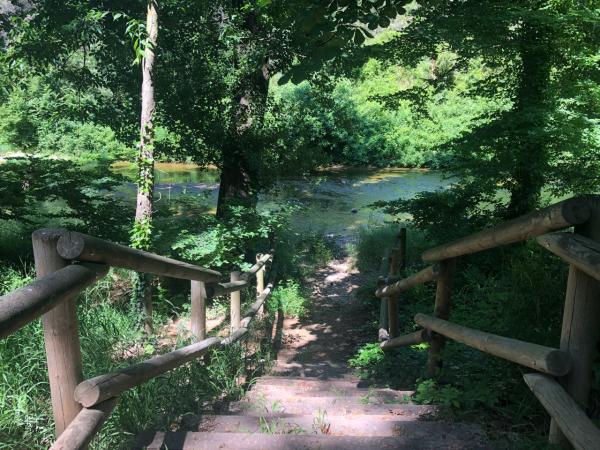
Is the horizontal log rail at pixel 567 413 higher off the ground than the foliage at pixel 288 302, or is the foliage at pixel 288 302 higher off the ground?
the horizontal log rail at pixel 567 413

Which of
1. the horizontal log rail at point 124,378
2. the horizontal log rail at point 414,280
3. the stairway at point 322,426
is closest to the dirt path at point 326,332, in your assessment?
the horizontal log rail at point 414,280

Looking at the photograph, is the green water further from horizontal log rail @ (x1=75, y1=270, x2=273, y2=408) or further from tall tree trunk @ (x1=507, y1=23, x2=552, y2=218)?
horizontal log rail @ (x1=75, y1=270, x2=273, y2=408)

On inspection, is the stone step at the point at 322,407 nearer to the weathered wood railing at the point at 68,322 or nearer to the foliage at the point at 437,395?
the foliage at the point at 437,395

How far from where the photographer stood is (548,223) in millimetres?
1798

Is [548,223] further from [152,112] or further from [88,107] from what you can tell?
[88,107]

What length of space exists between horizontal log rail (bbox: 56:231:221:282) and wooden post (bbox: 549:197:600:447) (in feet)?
5.59

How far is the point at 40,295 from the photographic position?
4.56ft

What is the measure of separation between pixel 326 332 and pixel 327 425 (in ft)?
13.1

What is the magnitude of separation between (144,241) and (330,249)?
17.5 feet

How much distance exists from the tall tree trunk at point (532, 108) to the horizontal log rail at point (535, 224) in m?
3.60

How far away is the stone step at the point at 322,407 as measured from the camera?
2.82 meters

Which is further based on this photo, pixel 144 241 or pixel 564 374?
pixel 144 241

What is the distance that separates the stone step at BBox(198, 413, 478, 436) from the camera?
2.39 metres

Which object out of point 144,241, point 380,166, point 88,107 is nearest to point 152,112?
point 144,241
